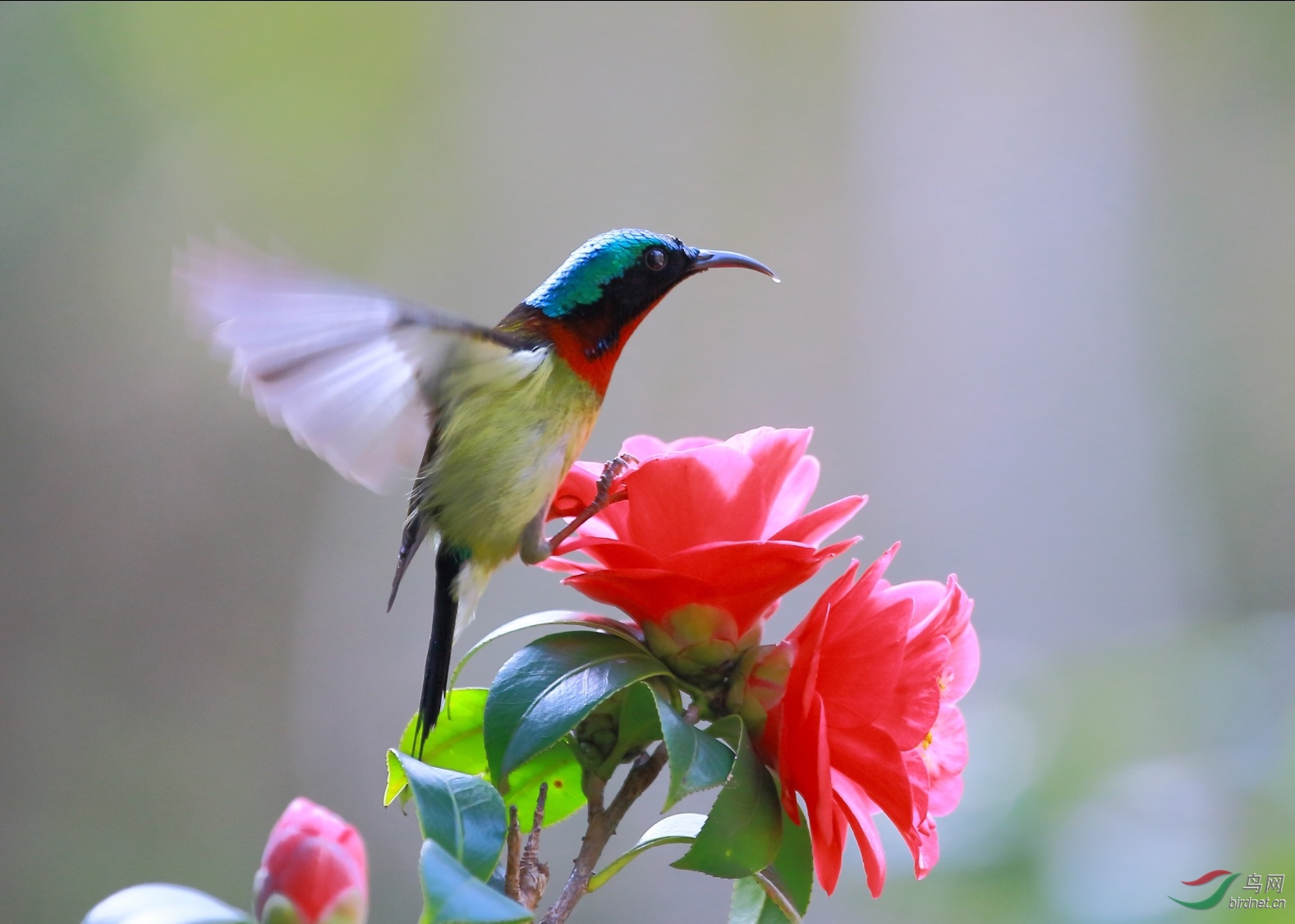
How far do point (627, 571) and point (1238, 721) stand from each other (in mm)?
1922

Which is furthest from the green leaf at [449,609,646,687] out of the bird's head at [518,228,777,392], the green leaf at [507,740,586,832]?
the bird's head at [518,228,777,392]

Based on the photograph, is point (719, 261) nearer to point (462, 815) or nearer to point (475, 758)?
point (475, 758)

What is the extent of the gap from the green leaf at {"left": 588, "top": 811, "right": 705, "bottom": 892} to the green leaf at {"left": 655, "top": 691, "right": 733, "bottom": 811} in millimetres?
80

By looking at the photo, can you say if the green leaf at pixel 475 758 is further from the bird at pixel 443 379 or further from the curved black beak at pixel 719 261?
the curved black beak at pixel 719 261

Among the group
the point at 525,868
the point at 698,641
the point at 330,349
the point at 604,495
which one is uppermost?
the point at 330,349

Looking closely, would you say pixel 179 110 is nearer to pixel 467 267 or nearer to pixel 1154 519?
pixel 467 267

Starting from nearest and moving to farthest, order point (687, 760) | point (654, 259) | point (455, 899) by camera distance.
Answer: point (455, 899)
point (687, 760)
point (654, 259)

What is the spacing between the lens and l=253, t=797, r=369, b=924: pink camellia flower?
0.71m

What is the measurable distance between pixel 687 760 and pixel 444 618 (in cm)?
46

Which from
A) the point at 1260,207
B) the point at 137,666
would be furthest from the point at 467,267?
the point at 1260,207

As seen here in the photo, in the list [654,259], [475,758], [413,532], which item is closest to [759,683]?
[475,758]

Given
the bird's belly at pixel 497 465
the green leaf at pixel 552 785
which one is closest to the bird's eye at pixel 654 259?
the bird's belly at pixel 497 465

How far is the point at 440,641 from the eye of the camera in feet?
3.56

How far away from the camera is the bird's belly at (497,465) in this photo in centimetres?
124
